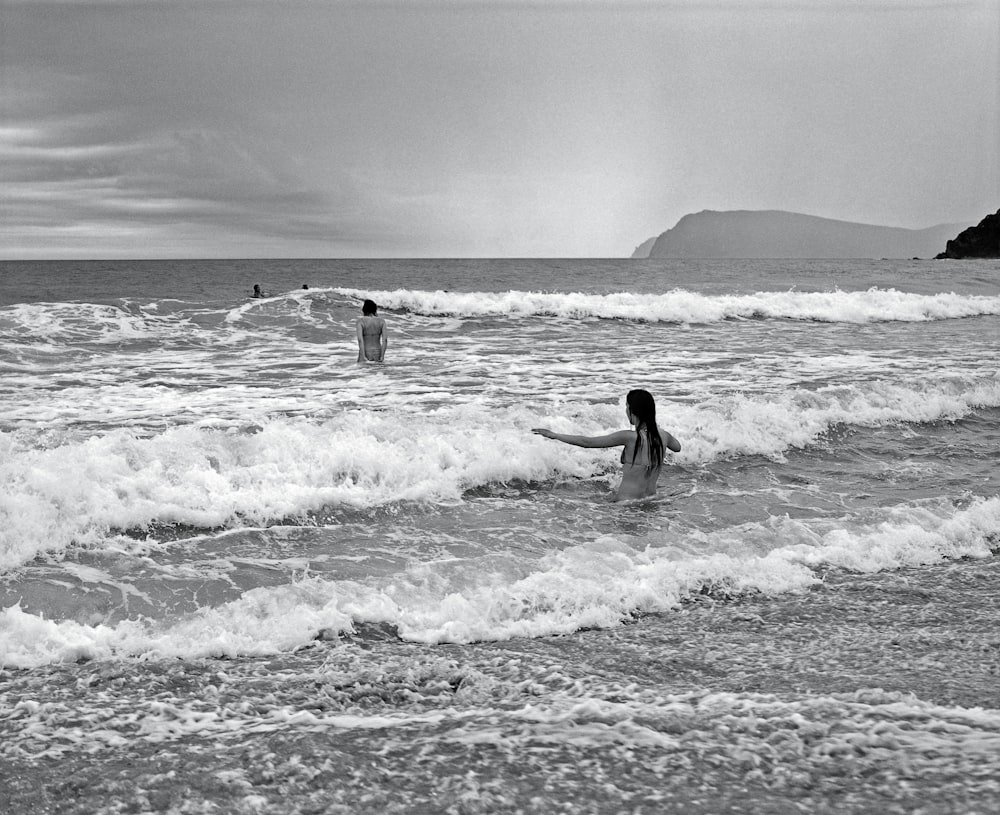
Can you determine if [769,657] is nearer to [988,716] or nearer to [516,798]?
[988,716]

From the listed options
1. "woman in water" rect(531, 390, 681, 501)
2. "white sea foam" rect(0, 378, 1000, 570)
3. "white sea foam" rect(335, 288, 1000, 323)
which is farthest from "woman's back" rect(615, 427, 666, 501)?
"white sea foam" rect(335, 288, 1000, 323)

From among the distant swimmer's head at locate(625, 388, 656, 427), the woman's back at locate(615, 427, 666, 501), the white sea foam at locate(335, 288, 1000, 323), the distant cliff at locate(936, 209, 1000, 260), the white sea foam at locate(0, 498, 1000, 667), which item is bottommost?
the white sea foam at locate(0, 498, 1000, 667)

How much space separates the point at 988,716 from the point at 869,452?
20.0ft

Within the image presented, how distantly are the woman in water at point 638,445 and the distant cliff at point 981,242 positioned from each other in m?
121

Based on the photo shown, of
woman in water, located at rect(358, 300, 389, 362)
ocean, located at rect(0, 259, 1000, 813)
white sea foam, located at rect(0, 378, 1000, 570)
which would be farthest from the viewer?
woman in water, located at rect(358, 300, 389, 362)

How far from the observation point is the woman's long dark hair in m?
7.04

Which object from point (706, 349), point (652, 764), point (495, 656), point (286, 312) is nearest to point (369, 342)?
point (706, 349)

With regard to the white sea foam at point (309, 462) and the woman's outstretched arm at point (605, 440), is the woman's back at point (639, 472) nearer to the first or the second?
the woman's outstretched arm at point (605, 440)

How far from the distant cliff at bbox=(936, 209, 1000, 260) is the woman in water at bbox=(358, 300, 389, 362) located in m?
117

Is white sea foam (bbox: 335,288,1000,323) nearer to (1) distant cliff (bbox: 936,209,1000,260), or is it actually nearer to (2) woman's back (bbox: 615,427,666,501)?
(2) woman's back (bbox: 615,427,666,501)

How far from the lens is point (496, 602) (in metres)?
4.50

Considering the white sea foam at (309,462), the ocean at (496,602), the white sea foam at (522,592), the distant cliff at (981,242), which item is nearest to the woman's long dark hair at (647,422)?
the ocean at (496,602)

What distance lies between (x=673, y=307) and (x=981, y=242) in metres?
106

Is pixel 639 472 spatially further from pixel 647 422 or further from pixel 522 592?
pixel 522 592
